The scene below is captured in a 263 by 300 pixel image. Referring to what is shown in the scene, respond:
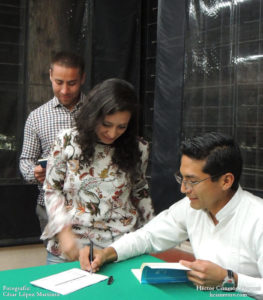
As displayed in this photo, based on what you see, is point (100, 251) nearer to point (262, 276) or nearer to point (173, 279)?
point (173, 279)

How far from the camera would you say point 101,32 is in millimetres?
3721

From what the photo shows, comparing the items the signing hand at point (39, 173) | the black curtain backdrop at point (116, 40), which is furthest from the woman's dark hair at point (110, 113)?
the black curtain backdrop at point (116, 40)

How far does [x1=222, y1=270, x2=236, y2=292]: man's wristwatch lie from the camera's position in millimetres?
1550

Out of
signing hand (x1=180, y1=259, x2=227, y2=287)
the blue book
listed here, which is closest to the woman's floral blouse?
the blue book

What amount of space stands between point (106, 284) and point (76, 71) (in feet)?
4.58

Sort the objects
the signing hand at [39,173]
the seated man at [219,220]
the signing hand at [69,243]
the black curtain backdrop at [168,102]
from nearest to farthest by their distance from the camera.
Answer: the seated man at [219,220] → the signing hand at [69,243] → the signing hand at [39,173] → the black curtain backdrop at [168,102]

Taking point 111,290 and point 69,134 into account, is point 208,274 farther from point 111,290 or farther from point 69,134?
point 69,134

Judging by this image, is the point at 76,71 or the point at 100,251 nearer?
the point at 100,251

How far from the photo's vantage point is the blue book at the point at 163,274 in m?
1.58

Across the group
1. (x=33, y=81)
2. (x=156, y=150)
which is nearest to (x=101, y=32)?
(x=33, y=81)

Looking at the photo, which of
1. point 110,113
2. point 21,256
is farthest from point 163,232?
point 21,256

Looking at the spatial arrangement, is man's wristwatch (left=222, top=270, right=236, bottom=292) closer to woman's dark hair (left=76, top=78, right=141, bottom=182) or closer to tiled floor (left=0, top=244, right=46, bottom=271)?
woman's dark hair (left=76, top=78, right=141, bottom=182)

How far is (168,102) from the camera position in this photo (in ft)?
10.4

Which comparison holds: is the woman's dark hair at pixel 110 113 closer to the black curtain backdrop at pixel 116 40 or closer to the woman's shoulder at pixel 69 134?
the woman's shoulder at pixel 69 134
